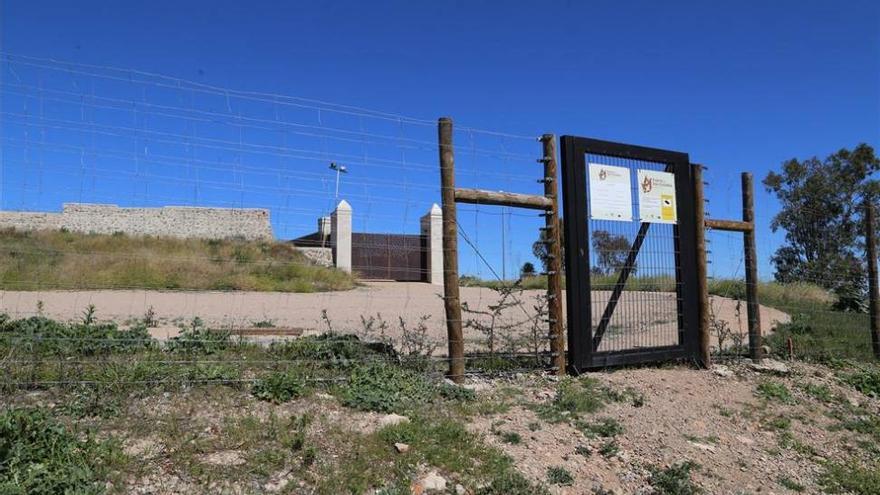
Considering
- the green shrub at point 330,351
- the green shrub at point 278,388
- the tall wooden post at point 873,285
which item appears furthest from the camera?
the tall wooden post at point 873,285

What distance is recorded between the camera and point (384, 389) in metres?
5.12

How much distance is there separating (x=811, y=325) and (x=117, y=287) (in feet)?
35.9

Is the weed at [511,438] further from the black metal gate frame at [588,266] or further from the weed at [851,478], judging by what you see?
the weed at [851,478]

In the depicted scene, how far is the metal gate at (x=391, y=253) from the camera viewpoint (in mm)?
6284

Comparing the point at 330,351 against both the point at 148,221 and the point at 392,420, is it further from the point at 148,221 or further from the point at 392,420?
the point at 148,221

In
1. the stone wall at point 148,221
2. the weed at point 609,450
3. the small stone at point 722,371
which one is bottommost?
the weed at point 609,450

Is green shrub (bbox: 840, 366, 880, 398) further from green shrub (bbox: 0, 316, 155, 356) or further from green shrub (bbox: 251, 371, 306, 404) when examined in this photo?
green shrub (bbox: 0, 316, 155, 356)

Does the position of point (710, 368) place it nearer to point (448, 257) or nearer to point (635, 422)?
point (635, 422)

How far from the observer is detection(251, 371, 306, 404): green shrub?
4.73m

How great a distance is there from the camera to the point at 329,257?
1005 inches

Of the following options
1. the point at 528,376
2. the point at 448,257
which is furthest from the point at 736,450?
the point at 448,257

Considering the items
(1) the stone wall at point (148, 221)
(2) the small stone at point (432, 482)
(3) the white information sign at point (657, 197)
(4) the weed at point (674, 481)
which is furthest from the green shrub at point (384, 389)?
(1) the stone wall at point (148, 221)

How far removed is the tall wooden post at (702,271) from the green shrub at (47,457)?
640 cm

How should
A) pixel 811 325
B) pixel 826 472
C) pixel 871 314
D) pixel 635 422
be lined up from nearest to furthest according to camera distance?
1. pixel 826 472
2. pixel 635 422
3. pixel 871 314
4. pixel 811 325
